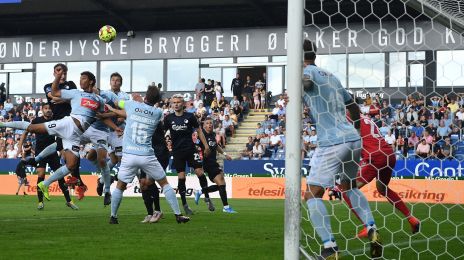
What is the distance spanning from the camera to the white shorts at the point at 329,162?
20.7 ft

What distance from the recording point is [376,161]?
9.88 meters

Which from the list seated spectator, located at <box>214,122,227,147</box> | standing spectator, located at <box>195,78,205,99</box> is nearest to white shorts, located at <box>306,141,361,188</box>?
seated spectator, located at <box>214,122,227,147</box>

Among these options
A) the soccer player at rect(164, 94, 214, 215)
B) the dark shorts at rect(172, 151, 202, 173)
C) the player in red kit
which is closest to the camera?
the player in red kit

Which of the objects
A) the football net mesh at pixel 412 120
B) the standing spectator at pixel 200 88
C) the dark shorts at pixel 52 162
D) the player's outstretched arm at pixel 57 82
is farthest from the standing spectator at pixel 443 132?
the standing spectator at pixel 200 88

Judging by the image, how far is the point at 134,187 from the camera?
2291 centimetres

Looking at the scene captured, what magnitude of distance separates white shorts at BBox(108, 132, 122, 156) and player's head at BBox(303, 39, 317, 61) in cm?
808

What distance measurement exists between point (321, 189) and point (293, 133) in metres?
0.95

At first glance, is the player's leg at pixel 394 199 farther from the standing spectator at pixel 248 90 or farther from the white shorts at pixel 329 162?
the standing spectator at pixel 248 90

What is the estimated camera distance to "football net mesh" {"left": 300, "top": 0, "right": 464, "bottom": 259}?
279 inches

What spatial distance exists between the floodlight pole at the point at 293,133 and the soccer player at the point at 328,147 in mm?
390

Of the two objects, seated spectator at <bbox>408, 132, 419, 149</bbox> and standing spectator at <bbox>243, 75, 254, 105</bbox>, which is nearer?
seated spectator at <bbox>408, 132, 419, 149</bbox>

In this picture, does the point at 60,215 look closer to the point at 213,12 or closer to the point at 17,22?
the point at 213,12

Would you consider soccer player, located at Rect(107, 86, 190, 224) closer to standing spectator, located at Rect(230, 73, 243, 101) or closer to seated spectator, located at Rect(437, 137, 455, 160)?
seated spectator, located at Rect(437, 137, 455, 160)

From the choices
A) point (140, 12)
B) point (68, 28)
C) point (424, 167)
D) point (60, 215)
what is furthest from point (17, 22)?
point (60, 215)
